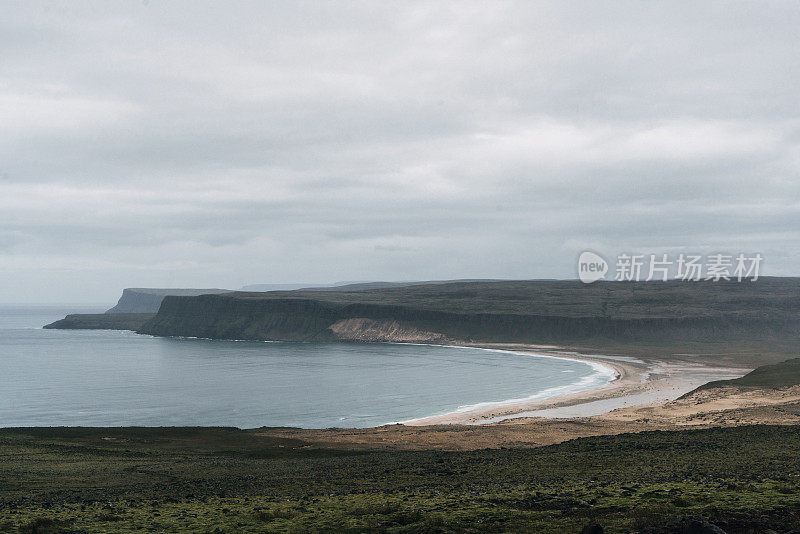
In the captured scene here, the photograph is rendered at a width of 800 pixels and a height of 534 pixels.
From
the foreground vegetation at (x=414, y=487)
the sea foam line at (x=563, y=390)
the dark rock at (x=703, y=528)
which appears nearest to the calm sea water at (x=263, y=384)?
the sea foam line at (x=563, y=390)

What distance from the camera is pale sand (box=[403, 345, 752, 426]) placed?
70250 mm

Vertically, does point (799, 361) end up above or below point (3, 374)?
above

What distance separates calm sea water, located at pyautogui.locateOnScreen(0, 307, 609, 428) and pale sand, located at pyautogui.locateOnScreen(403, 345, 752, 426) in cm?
472

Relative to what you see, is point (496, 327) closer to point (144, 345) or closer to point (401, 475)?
point (144, 345)

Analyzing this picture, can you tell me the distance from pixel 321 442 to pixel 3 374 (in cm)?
9078

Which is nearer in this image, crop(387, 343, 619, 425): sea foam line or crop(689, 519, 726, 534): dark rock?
crop(689, 519, 726, 534): dark rock

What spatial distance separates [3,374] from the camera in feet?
377

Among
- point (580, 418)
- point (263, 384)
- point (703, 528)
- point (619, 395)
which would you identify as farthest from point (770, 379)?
point (703, 528)

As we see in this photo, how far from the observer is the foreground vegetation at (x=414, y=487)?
65.1 feet

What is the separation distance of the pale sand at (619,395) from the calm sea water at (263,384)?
4.72 m

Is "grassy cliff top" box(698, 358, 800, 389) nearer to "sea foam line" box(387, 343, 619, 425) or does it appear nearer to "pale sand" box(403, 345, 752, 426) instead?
"pale sand" box(403, 345, 752, 426)

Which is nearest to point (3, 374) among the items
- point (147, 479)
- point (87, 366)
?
point (87, 366)

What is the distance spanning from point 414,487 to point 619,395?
204ft

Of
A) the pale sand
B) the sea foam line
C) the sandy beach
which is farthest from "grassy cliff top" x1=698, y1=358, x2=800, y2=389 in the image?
the sea foam line
